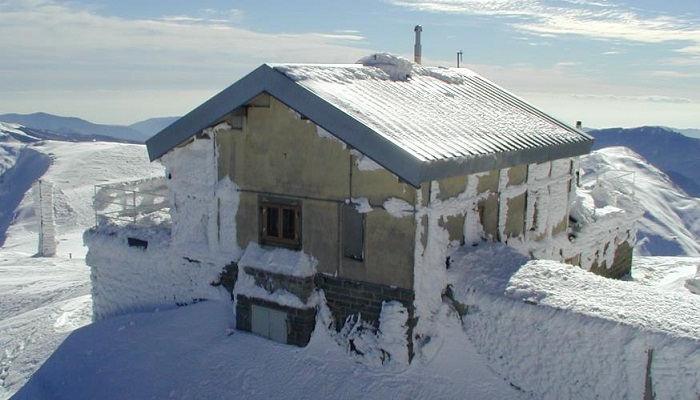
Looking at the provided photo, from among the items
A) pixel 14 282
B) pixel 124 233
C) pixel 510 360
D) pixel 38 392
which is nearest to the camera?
pixel 510 360

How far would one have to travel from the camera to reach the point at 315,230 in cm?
1113

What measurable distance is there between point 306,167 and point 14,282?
1471 centimetres

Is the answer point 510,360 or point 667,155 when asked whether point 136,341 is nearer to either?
point 510,360

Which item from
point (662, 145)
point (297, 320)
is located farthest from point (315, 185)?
point (662, 145)

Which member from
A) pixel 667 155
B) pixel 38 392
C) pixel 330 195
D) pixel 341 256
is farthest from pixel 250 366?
pixel 667 155

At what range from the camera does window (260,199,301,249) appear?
37.5 feet

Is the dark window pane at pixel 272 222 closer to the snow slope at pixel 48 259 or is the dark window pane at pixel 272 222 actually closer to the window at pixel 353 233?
the window at pixel 353 233

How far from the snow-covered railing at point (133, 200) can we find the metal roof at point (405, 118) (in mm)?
3009

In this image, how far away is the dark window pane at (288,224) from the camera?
11508 millimetres

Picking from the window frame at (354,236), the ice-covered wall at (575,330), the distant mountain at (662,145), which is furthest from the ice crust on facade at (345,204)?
the distant mountain at (662,145)

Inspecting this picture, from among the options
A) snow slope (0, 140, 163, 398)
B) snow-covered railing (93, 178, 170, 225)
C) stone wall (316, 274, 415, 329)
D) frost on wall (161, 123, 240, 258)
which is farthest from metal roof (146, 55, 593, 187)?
snow slope (0, 140, 163, 398)

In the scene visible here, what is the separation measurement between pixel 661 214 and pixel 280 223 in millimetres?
90796

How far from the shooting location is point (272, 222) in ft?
38.8

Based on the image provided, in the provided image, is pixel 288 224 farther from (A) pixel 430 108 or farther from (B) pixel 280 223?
(A) pixel 430 108
